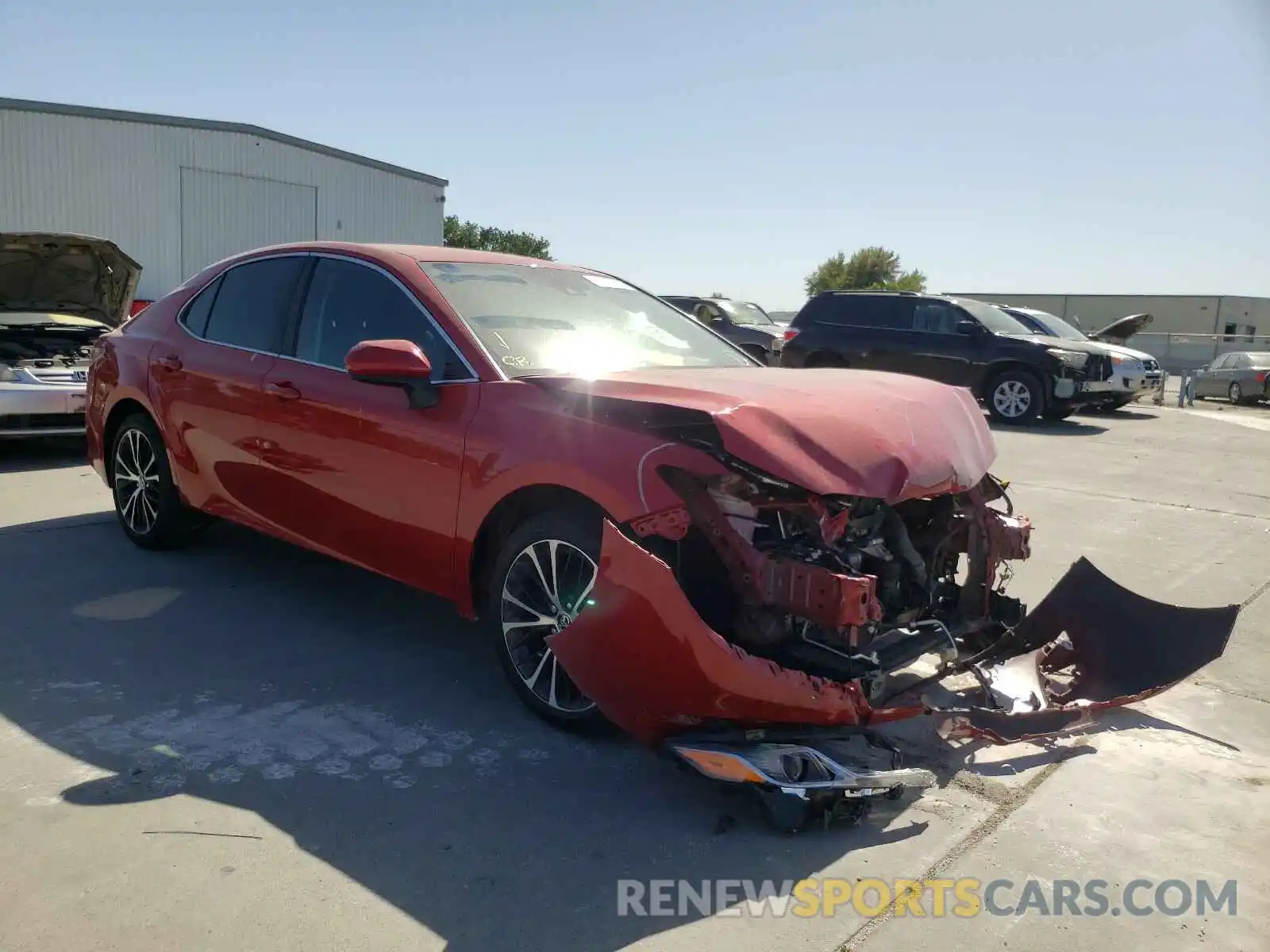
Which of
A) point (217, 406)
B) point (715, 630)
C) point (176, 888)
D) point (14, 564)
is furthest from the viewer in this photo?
point (14, 564)

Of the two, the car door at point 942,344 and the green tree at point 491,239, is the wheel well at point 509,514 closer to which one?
the car door at point 942,344

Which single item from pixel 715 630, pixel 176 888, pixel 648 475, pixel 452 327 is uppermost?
pixel 452 327

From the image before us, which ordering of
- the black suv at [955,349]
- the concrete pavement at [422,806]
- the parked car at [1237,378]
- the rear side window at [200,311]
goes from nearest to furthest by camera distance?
the concrete pavement at [422,806] → the rear side window at [200,311] → the black suv at [955,349] → the parked car at [1237,378]

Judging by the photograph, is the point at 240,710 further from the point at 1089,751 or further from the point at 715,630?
the point at 1089,751

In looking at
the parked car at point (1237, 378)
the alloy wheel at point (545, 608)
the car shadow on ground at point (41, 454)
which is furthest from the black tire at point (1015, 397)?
the alloy wheel at point (545, 608)

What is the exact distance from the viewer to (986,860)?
292 cm

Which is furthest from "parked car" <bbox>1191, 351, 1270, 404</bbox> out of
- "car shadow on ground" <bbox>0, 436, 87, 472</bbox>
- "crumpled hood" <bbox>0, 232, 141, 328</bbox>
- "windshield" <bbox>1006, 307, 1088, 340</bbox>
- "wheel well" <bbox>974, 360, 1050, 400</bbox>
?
"car shadow on ground" <bbox>0, 436, 87, 472</bbox>

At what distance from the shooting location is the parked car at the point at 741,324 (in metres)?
18.7

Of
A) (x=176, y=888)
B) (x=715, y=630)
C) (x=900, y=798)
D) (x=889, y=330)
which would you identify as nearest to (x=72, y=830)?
(x=176, y=888)

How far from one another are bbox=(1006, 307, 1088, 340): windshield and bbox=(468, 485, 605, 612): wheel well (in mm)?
13813

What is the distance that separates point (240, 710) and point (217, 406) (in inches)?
72.3

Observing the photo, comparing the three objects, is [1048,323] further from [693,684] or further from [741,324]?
[693,684]

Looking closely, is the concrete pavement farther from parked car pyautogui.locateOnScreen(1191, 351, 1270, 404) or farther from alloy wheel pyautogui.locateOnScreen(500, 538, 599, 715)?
parked car pyautogui.locateOnScreen(1191, 351, 1270, 404)

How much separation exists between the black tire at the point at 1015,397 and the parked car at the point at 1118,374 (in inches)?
29.9
